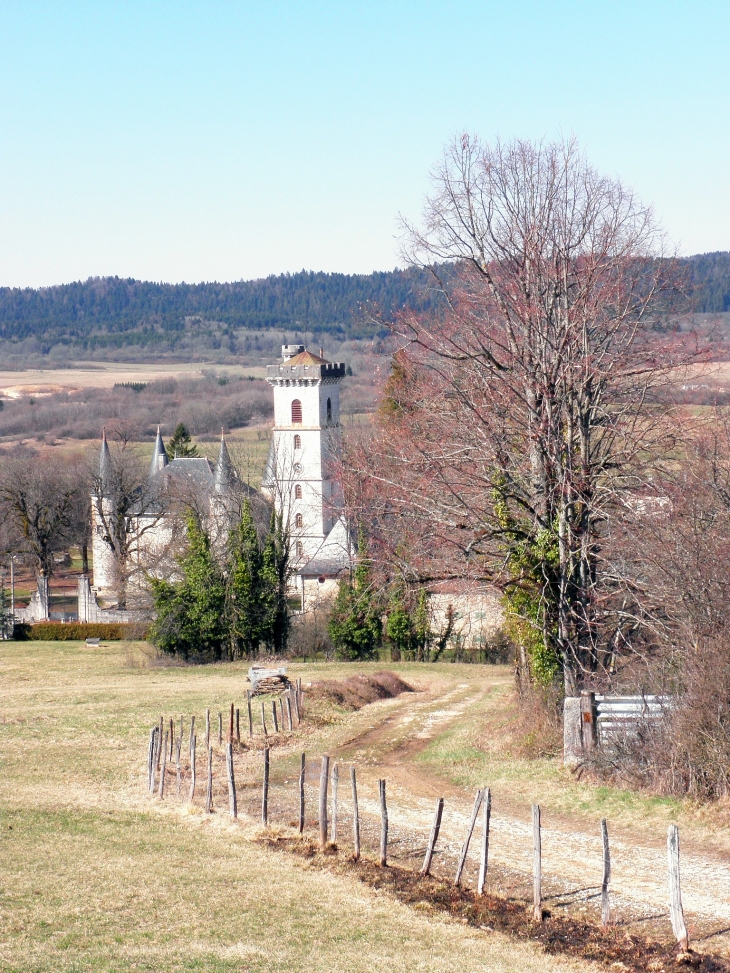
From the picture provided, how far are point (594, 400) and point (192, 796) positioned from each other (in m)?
9.67

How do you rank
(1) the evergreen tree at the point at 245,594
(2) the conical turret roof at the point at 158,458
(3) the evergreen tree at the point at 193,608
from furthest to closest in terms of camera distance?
(2) the conical turret roof at the point at 158,458 → (1) the evergreen tree at the point at 245,594 → (3) the evergreen tree at the point at 193,608

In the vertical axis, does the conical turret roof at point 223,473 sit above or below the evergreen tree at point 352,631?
above

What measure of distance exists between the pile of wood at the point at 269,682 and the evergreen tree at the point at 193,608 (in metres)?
14.4

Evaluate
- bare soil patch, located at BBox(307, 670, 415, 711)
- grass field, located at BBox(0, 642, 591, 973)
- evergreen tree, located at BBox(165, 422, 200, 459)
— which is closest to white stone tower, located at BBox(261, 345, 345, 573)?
evergreen tree, located at BBox(165, 422, 200, 459)

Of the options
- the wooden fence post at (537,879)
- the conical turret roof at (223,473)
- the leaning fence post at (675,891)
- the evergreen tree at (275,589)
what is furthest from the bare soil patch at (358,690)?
the conical turret roof at (223,473)

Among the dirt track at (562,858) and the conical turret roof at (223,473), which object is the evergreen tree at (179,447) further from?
the dirt track at (562,858)

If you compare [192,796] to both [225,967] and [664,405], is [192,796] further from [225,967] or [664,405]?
[664,405]

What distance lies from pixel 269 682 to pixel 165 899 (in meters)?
16.0

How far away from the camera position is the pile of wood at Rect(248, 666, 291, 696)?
29156mm

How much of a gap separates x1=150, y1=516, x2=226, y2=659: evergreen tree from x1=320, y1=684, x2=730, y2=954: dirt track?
24055 mm

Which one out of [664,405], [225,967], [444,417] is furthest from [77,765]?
[664,405]

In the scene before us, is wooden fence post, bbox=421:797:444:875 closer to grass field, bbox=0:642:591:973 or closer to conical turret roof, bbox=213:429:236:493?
grass field, bbox=0:642:591:973

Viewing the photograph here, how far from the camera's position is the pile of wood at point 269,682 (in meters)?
29.2

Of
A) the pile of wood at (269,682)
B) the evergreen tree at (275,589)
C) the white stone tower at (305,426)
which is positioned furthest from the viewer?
the white stone tower at (305,426)
